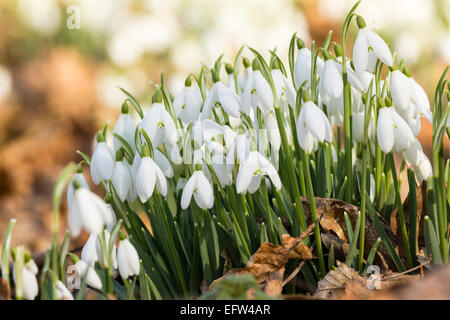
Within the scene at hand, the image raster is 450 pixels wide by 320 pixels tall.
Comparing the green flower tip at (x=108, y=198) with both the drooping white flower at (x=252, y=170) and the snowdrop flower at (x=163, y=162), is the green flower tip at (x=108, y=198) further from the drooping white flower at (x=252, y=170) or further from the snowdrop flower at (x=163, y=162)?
the drooping white flower at (x=252, y=170)

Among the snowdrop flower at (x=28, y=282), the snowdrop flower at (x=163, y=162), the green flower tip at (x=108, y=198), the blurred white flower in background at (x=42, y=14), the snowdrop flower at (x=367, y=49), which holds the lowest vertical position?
the snowdrop flower at (x=28, y=282)

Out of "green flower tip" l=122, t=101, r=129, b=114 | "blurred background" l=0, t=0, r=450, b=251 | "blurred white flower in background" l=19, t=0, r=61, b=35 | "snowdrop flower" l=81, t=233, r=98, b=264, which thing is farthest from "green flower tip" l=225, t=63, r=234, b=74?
"blurred white flower in background" l=19, t=0, r=61, b=35

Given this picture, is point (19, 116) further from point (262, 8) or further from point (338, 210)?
point (338, 210)

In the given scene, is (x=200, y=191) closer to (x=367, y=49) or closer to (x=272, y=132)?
(x=272, y=132)

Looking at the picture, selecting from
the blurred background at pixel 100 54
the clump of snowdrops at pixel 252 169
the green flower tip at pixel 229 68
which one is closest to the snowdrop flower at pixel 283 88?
the clump of snowdrops at pixel 252 169

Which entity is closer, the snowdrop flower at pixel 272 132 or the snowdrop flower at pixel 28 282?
the snowdrop flower at pixel 28 282

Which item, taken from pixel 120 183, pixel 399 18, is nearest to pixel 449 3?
pixel 399 18
